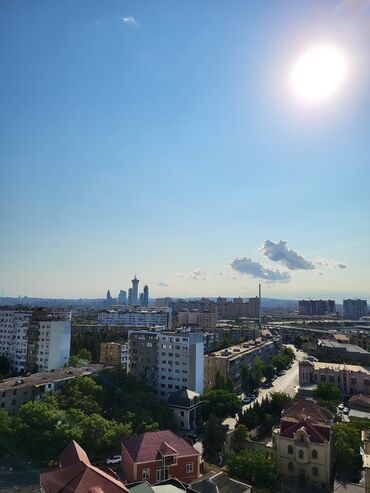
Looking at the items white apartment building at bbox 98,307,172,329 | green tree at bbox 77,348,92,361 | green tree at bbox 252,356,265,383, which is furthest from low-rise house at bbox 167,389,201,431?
white apartment building at bbox 98,307,172,329

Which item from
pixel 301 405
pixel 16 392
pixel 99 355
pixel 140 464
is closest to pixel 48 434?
pixel 140 464

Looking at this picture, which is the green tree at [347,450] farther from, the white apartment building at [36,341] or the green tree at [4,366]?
the green tree at [4,366]

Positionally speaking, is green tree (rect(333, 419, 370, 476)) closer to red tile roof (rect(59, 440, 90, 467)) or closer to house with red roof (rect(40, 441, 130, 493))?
house with red roof (rect(40, 441, 130, 493))

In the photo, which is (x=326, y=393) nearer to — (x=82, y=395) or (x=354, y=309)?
(x=82, y=395)

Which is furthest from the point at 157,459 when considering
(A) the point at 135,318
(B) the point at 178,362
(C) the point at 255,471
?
(A) the point at 135,318

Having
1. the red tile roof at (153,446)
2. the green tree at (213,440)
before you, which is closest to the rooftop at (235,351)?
the green tree at (213,440)
